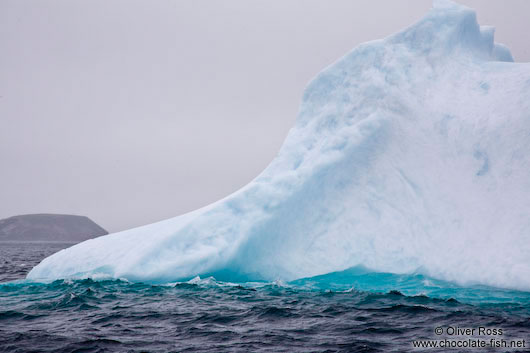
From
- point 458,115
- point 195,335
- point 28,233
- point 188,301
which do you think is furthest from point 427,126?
point 28,233

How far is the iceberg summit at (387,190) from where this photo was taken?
924cm

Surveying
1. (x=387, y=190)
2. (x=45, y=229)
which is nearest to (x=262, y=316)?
(x=387, y=190)

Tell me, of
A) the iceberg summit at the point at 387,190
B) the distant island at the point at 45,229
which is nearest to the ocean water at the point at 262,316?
the iceberg summit at the point at 387,190

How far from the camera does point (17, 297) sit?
9180mm

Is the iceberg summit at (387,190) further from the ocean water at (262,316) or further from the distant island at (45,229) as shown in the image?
the distant island at (45,229)

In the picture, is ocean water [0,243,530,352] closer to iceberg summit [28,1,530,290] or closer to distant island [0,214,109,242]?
iceberg summit [28,1,530,290]

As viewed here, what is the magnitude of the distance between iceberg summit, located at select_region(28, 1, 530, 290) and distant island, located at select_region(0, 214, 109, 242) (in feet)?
435

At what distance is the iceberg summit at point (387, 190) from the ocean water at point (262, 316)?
539 millimetres

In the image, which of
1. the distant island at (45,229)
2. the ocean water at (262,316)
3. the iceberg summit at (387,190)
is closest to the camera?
the ocean water at (262,316)

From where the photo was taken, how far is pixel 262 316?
690 centimetres

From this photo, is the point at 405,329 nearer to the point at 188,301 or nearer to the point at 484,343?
the point at 484,343

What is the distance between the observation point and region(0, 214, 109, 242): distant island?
5330 inches

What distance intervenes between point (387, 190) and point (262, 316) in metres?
5.03

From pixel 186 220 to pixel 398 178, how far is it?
201 inches
